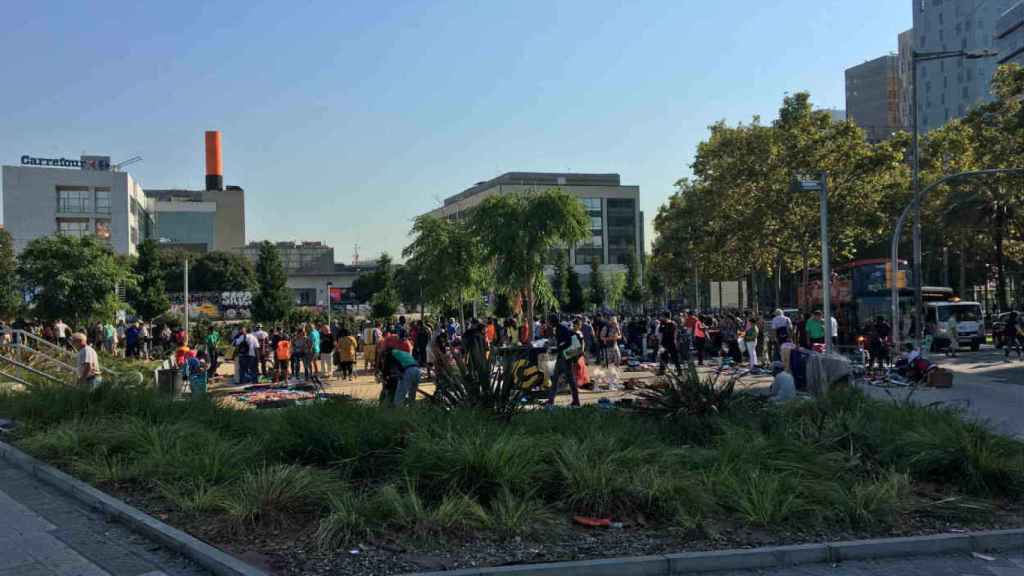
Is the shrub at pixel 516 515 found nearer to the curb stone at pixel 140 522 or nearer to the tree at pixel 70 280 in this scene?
the curb stone at pixel 140 522

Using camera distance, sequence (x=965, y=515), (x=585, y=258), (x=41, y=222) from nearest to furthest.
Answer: (x=965, y=515) < (x=41, y=222) < (x=585, y=258)

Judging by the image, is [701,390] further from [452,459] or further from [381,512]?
[381,512]

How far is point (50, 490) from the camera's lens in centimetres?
914

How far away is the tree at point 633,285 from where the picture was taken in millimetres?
82500

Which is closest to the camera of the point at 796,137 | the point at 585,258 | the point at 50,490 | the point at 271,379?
the point at 50,490

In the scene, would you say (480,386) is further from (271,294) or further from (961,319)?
(271,294)

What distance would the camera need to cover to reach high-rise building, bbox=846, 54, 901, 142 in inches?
5320

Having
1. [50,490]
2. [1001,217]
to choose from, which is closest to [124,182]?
[1001,217]

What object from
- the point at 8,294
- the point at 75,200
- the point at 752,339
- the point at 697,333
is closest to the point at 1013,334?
the point at 752,339

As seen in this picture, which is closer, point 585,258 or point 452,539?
point 452,539

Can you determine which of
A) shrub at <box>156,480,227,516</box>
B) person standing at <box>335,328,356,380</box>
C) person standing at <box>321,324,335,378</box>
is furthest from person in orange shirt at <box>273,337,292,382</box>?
shrub at <box>156,480,227,516</box>

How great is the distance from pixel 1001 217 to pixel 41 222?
7922 cm

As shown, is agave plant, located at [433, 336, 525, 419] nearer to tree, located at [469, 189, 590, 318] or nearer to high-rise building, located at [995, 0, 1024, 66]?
tree, located at [469, 189, 590, 318]

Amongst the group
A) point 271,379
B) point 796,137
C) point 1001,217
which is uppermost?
point 796,137
